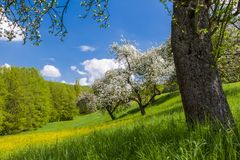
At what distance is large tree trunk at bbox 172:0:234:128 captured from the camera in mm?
6340

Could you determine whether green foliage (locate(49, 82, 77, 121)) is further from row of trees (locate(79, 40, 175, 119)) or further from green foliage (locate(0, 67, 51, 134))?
row of trees (locate(79, 40, 175, 119))

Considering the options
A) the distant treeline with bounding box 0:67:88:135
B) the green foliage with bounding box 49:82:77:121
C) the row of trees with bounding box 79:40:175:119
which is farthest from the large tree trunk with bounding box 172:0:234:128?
the green foliage with bounding box 49:82:77:121

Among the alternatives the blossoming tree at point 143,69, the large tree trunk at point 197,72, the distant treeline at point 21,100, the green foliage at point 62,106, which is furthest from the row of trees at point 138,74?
the green foliage at point 62,106

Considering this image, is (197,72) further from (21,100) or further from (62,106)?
(62,106)

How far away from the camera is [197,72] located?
644 centimetres

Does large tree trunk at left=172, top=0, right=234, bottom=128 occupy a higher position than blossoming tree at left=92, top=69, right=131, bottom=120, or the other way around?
blossoming tree at left=92, top=69, right=131, bottom=120

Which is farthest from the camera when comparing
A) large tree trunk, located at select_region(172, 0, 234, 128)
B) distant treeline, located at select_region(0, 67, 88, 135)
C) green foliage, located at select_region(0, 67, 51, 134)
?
green foliage, located at select_region(0, 67, 51, 134)

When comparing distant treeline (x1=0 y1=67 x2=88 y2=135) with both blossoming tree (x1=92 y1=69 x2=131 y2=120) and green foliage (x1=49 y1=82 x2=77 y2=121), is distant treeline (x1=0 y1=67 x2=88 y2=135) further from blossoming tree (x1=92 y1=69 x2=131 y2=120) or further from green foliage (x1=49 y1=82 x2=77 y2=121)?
blossoming tree (x1=92 y1=69 x2=131 y2=120)

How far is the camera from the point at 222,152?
4.21 metres

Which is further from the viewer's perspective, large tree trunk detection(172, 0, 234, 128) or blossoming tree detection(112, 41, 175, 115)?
blossoming tree detection(112, 41, 175, 115)

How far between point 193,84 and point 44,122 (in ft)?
242

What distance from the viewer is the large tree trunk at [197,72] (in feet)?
20.8

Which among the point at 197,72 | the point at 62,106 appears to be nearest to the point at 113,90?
the point at 197,72

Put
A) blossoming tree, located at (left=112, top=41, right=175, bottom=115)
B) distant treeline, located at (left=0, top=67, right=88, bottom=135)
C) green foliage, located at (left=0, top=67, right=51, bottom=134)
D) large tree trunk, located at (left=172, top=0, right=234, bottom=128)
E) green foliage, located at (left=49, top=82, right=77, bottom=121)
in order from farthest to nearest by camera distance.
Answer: green foliage, located at (left=49, top=82, right=77, bottom=121) → green foliage, located at (left=0, top=67, right=51, bottom=134) → distant treeline, located at (left=0, top=67, right=88, bottom=135) → blossoming tree, located at (left=112, top=41, right=175, bottom=115) → large tree trunk, located at (left=172, top=0, right=234, bottom=128)
